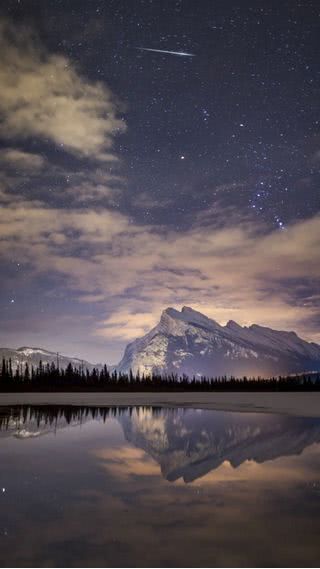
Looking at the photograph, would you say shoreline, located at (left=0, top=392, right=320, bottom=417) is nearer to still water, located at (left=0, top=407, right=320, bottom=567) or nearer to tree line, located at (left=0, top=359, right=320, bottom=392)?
still water, located at (left=0, top=407, right=320, bottom=567)

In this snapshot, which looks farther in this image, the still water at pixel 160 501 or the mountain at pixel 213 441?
the mountain at pixel 213 441

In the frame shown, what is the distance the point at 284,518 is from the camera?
9086mm

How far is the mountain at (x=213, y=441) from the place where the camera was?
14984 millimetres

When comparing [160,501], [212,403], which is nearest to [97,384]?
[212,403]

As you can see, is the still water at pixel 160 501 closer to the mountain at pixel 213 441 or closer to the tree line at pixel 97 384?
the mountain at pixel 213 441

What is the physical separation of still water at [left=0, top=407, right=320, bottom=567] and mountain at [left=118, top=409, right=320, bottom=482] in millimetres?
78

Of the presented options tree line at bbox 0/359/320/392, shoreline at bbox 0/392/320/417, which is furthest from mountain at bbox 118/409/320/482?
tree line at bbox 0/359/320/392

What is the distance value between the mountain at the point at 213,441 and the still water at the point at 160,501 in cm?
8

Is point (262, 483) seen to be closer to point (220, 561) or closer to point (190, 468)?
point (190, 468)

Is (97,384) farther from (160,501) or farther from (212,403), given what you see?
(160,501)

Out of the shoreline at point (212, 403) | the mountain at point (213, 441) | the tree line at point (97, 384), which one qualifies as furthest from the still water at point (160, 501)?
the tree line at point (97, 384)

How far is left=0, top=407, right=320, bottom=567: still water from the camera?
7355 millimetres

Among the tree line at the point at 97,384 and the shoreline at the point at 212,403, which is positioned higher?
the tree line at the point at 97,384

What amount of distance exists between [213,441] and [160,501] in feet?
30.1
